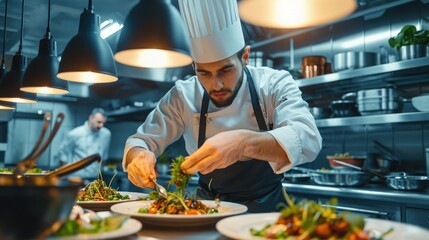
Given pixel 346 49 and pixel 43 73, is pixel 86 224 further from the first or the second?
pixel 346 49

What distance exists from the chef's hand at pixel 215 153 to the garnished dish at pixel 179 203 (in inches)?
2.1

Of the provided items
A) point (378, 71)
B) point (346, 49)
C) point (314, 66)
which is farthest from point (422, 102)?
point (346, 49)

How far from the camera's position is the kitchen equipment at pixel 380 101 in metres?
3.03

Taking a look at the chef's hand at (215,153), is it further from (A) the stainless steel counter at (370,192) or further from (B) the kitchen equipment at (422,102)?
(B) the kitchen equipment at (422,102)

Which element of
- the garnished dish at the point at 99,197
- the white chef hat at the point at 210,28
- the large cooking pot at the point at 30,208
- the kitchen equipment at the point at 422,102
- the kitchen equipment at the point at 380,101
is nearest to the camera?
the large cooking pot at the point at 30,208

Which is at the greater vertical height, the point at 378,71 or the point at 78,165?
the point at 378,71

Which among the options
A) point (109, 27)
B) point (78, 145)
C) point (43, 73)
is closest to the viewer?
point (43, 73)

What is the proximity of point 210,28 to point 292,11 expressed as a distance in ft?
2.14

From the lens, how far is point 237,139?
1467 mm

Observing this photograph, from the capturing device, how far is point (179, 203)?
1.33 metres

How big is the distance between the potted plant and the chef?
4.39 ft

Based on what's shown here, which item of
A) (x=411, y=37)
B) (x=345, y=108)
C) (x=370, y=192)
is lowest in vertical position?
(x=370, y=192)

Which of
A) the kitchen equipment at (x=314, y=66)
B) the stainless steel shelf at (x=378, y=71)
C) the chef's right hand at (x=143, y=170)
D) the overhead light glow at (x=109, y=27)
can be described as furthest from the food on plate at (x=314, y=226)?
the overhead light glow at (x=109, y=27)

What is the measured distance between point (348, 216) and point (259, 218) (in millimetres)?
292
